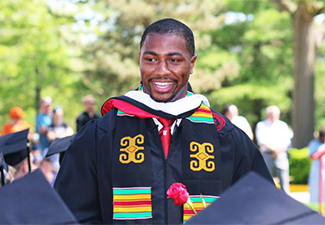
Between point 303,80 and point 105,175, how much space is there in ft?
58.6

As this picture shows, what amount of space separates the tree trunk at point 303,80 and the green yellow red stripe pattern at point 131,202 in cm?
1748

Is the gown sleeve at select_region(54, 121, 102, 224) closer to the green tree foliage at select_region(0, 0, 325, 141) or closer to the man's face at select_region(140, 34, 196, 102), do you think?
the man's face at select_region(140, 34, 196, 102)

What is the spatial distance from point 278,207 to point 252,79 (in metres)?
28.5

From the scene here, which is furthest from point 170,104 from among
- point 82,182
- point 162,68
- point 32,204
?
point 32,204

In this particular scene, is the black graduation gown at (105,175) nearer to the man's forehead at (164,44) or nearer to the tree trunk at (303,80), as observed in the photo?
the man's forehead at (164,44)

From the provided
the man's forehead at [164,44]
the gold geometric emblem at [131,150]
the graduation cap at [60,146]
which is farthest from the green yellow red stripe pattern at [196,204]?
the graduation cap at [60,146]

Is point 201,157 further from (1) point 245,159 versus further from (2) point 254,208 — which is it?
(2) point 254,208

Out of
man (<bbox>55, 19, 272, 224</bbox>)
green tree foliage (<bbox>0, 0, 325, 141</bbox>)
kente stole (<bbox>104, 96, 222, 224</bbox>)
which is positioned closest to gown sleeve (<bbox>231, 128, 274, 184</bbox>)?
man (<bbox>55, 19, 272, 224</bbox>)

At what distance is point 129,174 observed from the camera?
2783mm

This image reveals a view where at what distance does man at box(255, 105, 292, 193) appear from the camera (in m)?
11.0

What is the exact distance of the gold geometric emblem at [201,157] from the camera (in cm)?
285

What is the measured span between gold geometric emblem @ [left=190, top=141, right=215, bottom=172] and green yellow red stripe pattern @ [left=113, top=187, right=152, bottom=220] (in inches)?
10.2

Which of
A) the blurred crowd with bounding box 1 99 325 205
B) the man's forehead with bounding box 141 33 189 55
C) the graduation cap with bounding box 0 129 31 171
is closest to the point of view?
the man's forehead with bounding box 141 33 189 55

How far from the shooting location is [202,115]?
3.01 meters
